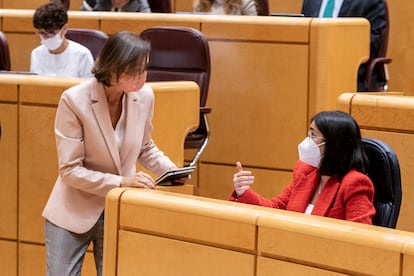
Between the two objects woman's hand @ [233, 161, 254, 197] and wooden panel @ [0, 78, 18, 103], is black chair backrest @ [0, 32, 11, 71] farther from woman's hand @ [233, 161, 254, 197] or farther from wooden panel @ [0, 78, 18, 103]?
woman's hand @ [233, 161, 254, 197]

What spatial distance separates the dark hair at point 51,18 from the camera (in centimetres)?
592

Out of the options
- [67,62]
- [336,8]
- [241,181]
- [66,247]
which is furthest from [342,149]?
[336,8]

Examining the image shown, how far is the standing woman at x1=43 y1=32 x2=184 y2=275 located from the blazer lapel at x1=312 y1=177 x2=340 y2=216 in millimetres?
584

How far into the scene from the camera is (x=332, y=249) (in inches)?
117

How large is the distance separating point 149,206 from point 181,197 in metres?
0.11

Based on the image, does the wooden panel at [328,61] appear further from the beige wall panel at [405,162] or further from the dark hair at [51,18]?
the dark hair at [51,18]

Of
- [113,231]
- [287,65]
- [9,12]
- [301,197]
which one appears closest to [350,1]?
[287,65]

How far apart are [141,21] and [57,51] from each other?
57 cm

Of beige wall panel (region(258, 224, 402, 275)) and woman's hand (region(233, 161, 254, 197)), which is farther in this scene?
woman's hand (region(233, 161, 254, 197))

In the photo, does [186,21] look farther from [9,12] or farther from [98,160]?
[98,160]

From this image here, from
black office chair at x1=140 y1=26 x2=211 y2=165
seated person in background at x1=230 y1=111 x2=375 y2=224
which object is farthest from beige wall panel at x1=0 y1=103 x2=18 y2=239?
seated person in background at x1=230 y1=111 x2=375 y2=224

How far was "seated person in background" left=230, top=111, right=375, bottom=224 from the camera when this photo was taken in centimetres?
351

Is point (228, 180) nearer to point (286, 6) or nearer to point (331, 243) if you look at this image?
point (286, 6)

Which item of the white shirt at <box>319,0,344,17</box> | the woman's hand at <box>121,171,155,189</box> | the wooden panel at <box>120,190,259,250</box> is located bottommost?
the wooden panel at <box>120,190,259,250</box>
